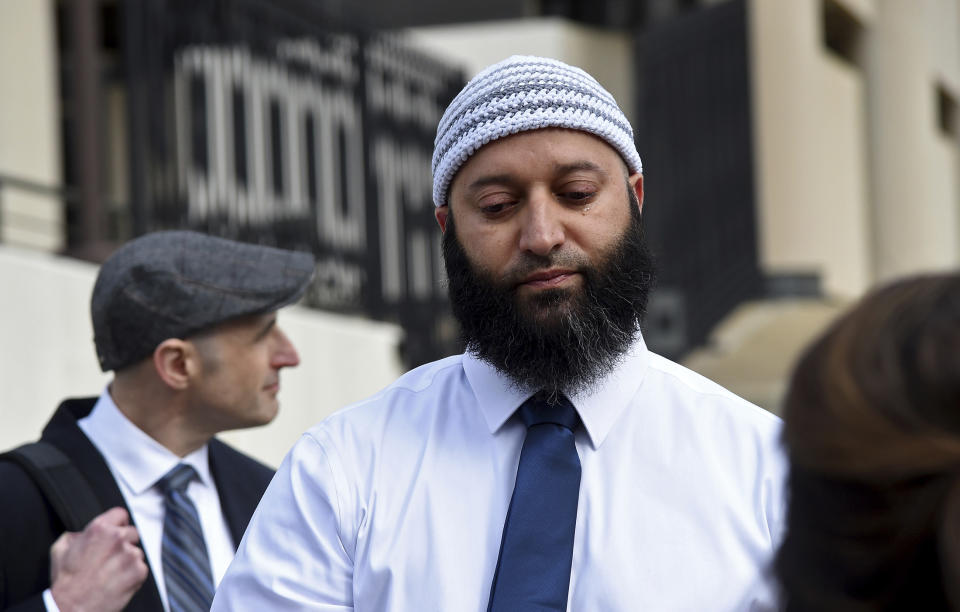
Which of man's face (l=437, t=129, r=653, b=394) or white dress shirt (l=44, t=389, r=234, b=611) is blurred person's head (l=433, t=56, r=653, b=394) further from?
white dress shirt (l=44, t=389, r=234, b=611)

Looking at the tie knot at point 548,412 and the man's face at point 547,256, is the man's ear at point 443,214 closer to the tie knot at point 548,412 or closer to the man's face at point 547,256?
the man's face at point 547,256

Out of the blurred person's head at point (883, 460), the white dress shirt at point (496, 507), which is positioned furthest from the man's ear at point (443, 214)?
the blurred person's head at point (883, 460)

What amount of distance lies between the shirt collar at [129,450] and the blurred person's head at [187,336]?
48mm

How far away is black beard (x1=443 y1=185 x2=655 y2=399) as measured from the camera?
256 centimetres

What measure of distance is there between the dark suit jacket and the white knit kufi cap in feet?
4.06

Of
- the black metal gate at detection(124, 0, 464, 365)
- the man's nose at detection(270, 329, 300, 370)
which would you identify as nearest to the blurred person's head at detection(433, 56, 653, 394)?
the man's nose at detection(270, 329, 300, 370)

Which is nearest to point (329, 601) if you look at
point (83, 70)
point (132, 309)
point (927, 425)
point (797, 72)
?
point (927, 425)

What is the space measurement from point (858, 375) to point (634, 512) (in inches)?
38.0

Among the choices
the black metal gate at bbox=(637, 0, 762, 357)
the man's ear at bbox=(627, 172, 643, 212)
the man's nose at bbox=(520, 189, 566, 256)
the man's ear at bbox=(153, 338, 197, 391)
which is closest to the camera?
the man's nose at bbox=(520, 189, 566, 256)

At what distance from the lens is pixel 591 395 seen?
8.38ft

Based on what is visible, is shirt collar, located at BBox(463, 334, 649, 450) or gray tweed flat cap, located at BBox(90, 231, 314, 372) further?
gray tweed flat cap, located at BBox(90, 231, 314, 372)

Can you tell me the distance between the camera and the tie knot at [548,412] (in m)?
2.53

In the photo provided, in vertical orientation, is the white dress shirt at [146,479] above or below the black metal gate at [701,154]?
below

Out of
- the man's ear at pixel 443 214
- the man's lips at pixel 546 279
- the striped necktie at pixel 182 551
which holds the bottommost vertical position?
the striped necktie at pixel 182 551
